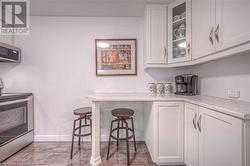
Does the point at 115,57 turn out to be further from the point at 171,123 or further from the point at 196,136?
the point at 196,136

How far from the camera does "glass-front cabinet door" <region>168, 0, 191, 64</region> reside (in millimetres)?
2271

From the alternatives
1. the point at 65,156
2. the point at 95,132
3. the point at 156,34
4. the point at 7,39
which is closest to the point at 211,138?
the point at 95,132

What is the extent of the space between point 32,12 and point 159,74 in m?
2.45

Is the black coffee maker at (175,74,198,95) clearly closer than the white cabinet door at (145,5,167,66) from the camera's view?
Yes

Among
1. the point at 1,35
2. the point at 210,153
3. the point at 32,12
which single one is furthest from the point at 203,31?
the point at 1,35

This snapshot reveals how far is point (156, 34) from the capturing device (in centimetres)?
260

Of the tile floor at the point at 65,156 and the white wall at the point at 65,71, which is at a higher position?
the white wall at the point at 65,71

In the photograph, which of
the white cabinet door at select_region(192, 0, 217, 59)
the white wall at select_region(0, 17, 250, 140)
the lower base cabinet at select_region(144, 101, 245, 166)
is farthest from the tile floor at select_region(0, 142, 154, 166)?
the white cabinet door at select_region(192, 0, 217, 59)

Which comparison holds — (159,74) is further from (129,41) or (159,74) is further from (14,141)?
(14,141)

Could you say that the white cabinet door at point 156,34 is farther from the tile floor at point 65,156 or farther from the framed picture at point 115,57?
the tile floor at point 65,156

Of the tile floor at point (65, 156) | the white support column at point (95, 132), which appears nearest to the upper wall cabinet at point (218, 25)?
the white support column at point (95, 132)

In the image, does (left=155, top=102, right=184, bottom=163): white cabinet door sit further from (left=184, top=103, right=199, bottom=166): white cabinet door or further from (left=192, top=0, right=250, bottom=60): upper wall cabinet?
(left=192, top=0, right=250, bottom=60): upper wall cabinet

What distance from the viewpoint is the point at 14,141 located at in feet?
8.21

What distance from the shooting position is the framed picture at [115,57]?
303cm
